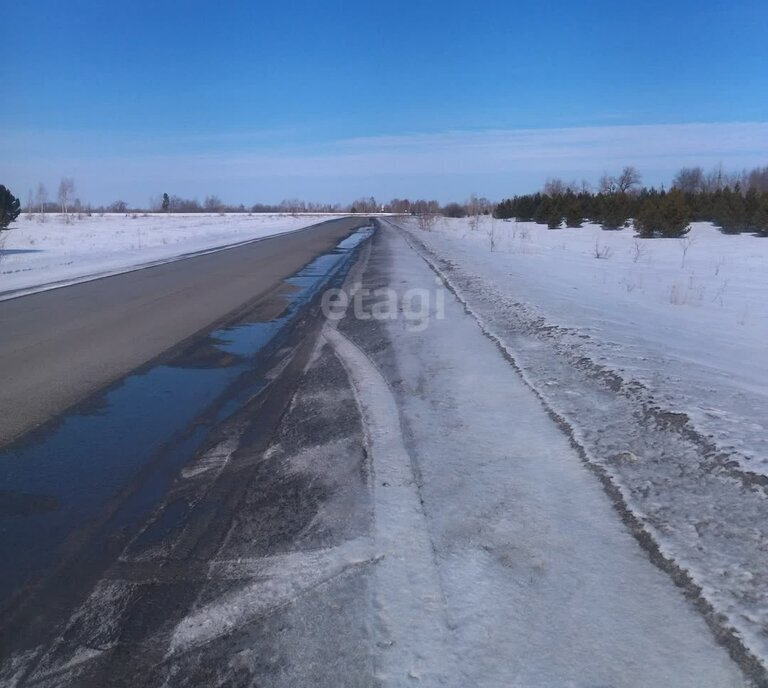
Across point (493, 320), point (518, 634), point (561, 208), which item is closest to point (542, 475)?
point (518, 634)

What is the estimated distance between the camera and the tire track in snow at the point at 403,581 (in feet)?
9.65

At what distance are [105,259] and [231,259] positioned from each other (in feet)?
16.0

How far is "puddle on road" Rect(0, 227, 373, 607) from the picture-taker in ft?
14.0

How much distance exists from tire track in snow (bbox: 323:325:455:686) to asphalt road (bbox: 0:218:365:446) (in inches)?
131

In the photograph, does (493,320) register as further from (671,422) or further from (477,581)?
(477,581)

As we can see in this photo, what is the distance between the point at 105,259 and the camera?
27375mm

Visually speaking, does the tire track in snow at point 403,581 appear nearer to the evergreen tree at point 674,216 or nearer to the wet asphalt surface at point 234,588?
the wet asphalt surface at point 234,588

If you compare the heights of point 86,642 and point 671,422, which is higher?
point 671,422

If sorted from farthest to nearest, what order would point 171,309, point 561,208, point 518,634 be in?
point 561,208 → point 171,309 → point 518,634

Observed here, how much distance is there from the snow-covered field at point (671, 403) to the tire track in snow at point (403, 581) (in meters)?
1.22

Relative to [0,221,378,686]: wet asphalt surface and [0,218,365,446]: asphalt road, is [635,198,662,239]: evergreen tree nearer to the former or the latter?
[0,218,365,446]: asphalt road

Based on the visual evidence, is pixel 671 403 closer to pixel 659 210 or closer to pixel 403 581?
pixel 403 581

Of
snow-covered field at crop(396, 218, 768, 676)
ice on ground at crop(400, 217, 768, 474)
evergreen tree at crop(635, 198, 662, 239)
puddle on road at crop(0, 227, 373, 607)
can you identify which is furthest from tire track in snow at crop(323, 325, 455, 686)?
evergreen tree at crop(635, 198, 662, 239)

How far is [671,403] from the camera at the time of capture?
601 centimetres
